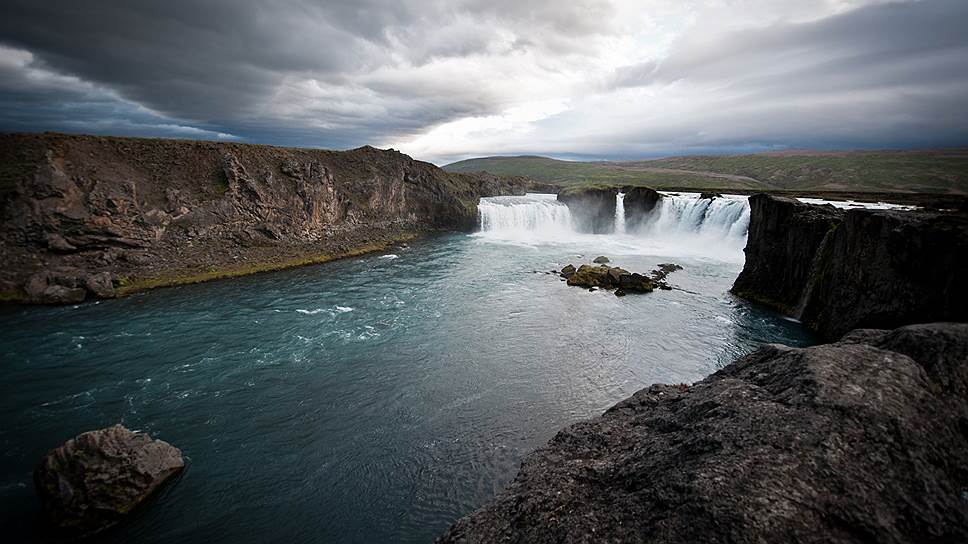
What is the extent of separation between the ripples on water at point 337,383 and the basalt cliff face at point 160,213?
4718mm

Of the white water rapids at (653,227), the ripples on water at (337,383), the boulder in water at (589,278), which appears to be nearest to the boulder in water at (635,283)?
the ripples on water at (337,383)

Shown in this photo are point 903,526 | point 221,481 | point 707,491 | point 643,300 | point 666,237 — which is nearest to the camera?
point 903,526

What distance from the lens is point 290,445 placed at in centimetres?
1440

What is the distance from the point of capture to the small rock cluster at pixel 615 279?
109 feet

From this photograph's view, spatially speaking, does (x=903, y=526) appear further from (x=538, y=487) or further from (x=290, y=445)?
(x=290, y=445)

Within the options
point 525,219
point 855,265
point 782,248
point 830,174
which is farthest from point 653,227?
point 830,174

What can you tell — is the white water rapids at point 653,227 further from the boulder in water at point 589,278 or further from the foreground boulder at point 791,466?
the foreground boulder at point 791,466

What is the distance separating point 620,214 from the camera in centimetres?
6762

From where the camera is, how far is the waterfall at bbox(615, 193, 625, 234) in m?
67.1

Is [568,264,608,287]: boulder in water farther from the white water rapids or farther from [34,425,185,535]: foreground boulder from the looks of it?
[34,425,185,535]: foreground boulder

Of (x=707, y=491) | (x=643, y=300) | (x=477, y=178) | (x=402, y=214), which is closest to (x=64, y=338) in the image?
(x=707, y=491)


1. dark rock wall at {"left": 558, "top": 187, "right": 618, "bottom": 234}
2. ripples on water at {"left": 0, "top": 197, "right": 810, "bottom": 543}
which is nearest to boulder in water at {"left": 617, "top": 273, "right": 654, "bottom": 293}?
ripples on water at {"left": 0, "top": 197, "right": 810, "bottom": 543}

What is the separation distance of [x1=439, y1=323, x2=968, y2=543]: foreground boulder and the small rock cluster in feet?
→ 82.4

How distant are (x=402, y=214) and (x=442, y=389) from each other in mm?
51877
